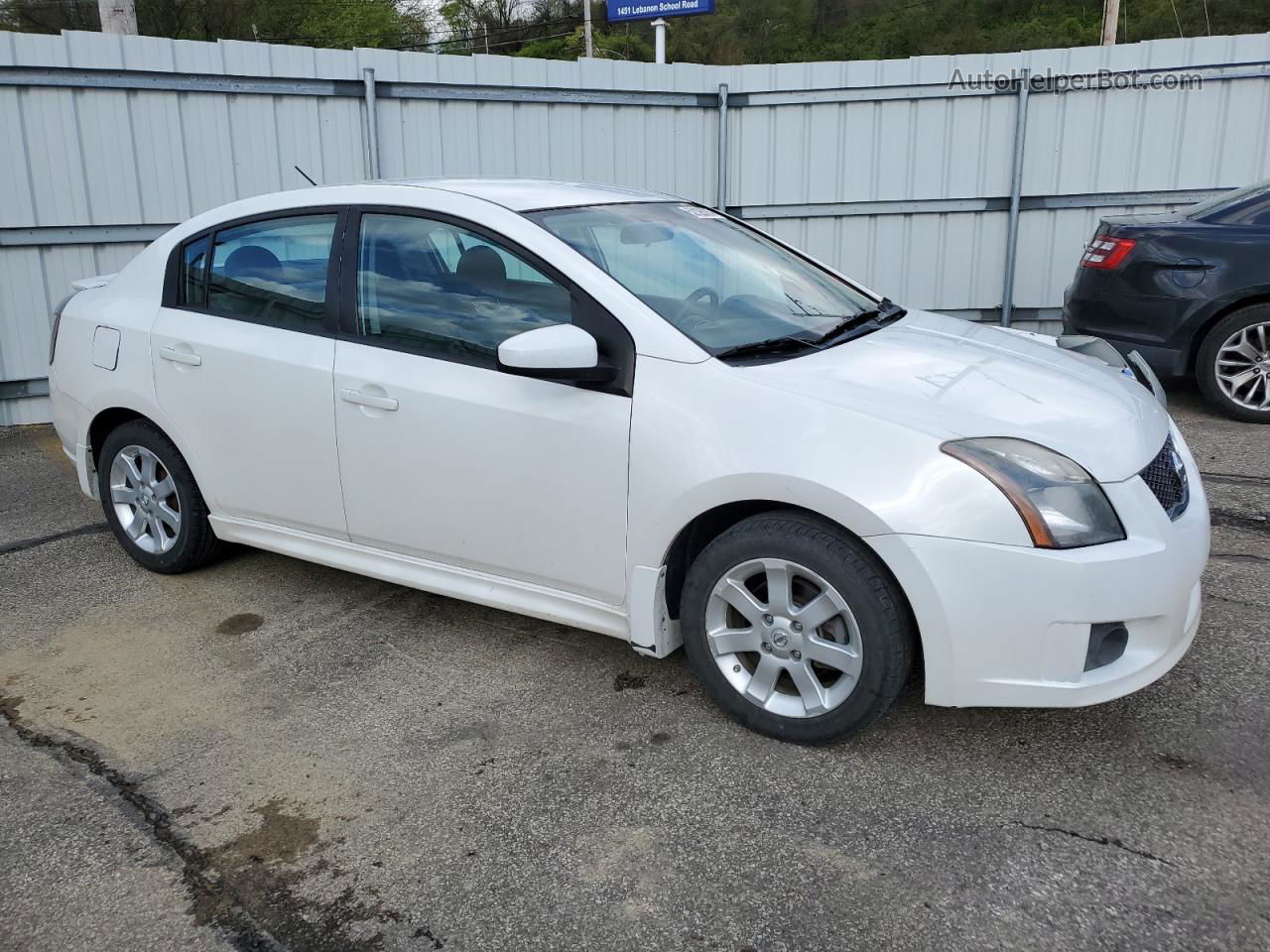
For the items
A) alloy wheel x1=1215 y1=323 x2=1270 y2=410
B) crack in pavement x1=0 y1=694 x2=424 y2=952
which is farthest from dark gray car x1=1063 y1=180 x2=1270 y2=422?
crack in pavement x1=0 y1=694 x2=424 y2=952

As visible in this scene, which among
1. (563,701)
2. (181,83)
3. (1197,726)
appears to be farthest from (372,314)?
(181,83)

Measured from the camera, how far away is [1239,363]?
6.66 metres

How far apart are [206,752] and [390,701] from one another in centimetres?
57

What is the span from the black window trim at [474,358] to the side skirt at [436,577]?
0.70m

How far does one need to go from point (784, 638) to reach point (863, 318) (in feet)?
4.52

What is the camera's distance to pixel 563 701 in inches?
136

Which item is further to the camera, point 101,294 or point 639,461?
point 101,294

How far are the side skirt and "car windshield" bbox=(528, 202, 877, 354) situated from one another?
0.92 m

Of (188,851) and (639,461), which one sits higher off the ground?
(639,461)

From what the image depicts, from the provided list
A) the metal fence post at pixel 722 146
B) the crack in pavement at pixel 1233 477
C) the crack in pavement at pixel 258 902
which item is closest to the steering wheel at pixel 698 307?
the crack in pavement at pixel 258 902

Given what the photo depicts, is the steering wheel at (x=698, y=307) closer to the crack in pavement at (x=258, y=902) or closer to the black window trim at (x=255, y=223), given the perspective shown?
the black window trim at (x=255, y=223)

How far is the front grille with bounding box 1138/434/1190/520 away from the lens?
9.72 ft

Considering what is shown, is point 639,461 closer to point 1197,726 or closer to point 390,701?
point 390,701

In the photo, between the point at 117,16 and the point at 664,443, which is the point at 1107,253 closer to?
the point at 664,443
